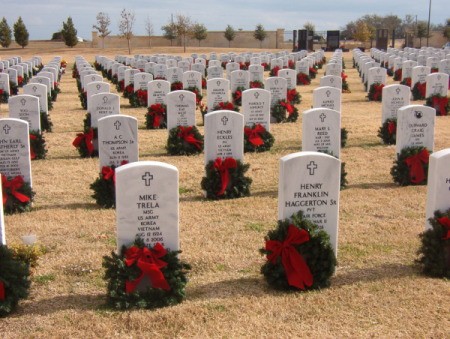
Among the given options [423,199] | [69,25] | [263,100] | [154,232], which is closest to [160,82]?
[263,100]

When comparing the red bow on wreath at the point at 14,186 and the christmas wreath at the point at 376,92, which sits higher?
the christmas wreath at the point at 376,92

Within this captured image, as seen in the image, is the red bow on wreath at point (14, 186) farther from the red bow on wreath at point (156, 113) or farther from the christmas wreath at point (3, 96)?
the christmas wreath at point (3, 96)

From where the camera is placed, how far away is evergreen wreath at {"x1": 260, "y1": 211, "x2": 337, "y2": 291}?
5.60 metres

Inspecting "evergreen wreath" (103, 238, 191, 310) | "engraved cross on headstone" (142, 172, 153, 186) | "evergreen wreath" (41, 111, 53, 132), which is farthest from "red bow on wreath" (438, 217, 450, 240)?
"evergreen wreath" (41, 111, 53, 132)

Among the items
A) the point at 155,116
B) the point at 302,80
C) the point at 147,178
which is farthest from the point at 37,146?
the point at 302,80

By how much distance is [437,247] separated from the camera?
5.88 metres

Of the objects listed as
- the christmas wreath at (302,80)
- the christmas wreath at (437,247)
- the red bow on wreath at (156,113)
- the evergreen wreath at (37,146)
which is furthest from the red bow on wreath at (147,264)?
the christmas wreath at (302,80)

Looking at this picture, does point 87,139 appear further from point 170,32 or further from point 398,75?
point 170,32

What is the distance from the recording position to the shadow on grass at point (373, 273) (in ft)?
19.6

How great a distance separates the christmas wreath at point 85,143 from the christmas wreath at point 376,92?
11.2 meters

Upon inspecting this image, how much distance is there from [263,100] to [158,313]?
287 inches

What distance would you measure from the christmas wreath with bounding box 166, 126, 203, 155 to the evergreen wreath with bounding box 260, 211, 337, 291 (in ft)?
21.4

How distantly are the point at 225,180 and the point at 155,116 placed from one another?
656cm

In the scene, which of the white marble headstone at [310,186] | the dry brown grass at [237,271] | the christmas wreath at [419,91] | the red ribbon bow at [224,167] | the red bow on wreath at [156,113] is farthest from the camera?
the christmas wreath at [419,91]
